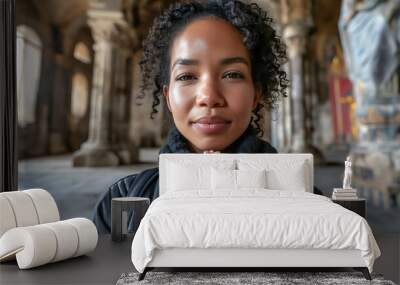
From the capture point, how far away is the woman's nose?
11.3ft

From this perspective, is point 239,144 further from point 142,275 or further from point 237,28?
point 142,275

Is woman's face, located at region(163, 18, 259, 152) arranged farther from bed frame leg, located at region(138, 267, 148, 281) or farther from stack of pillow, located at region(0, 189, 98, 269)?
bed frame leg, located at region(138, 267, 148, 281)

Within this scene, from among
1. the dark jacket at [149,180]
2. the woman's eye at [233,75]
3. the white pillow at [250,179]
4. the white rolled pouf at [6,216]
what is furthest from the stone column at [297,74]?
the white rolled pouf at [6,216]

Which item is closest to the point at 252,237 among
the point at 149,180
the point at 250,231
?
the point at 250,231

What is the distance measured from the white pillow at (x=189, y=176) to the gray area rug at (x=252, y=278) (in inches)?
32.8

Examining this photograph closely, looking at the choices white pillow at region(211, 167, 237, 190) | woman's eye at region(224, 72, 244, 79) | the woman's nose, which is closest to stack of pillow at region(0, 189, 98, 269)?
white pillow at region(211, 167, 237, 190)

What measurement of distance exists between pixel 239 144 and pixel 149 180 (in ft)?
2.41

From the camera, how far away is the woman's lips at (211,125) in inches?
139

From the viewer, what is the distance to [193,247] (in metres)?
2.48

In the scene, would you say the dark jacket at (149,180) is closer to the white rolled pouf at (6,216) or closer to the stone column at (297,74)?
the white rolled pouf at (6,216)

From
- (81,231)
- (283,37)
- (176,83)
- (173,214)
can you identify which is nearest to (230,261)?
(173,214)

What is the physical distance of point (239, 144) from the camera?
11.9ft

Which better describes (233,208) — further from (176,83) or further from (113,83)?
(113,83)

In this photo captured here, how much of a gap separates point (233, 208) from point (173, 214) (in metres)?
0.33
